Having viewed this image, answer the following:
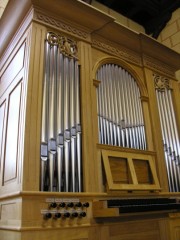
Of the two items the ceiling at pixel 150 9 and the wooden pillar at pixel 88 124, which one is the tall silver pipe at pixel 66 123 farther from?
the ceiling at pixel 150 9

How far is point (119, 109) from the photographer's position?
12.6 ft

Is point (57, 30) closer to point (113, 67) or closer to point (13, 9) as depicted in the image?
point (13, 9)

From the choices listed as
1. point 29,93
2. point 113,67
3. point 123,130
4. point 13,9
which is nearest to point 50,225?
point 29,93

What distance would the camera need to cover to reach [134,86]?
4.26 m

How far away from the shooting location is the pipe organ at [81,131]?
272 cm

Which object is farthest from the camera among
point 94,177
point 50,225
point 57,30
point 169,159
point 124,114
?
point 169,159

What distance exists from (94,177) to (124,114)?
1137 millimetres

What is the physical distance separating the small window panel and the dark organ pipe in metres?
0.17

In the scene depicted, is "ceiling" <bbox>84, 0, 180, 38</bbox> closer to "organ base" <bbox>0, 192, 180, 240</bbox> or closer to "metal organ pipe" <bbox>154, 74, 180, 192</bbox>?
"metal organ pipe" <bbox>154, 74, 180, 192</bbox>

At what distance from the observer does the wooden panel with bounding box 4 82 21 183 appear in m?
2.96

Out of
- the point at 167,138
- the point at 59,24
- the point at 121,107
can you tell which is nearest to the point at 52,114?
the point at 121,107

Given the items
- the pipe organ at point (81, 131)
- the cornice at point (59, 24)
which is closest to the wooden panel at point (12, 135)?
the pipe organ at point (81, 131)

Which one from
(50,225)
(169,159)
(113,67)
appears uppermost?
(113,67)

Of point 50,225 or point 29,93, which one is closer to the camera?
point 50,225
